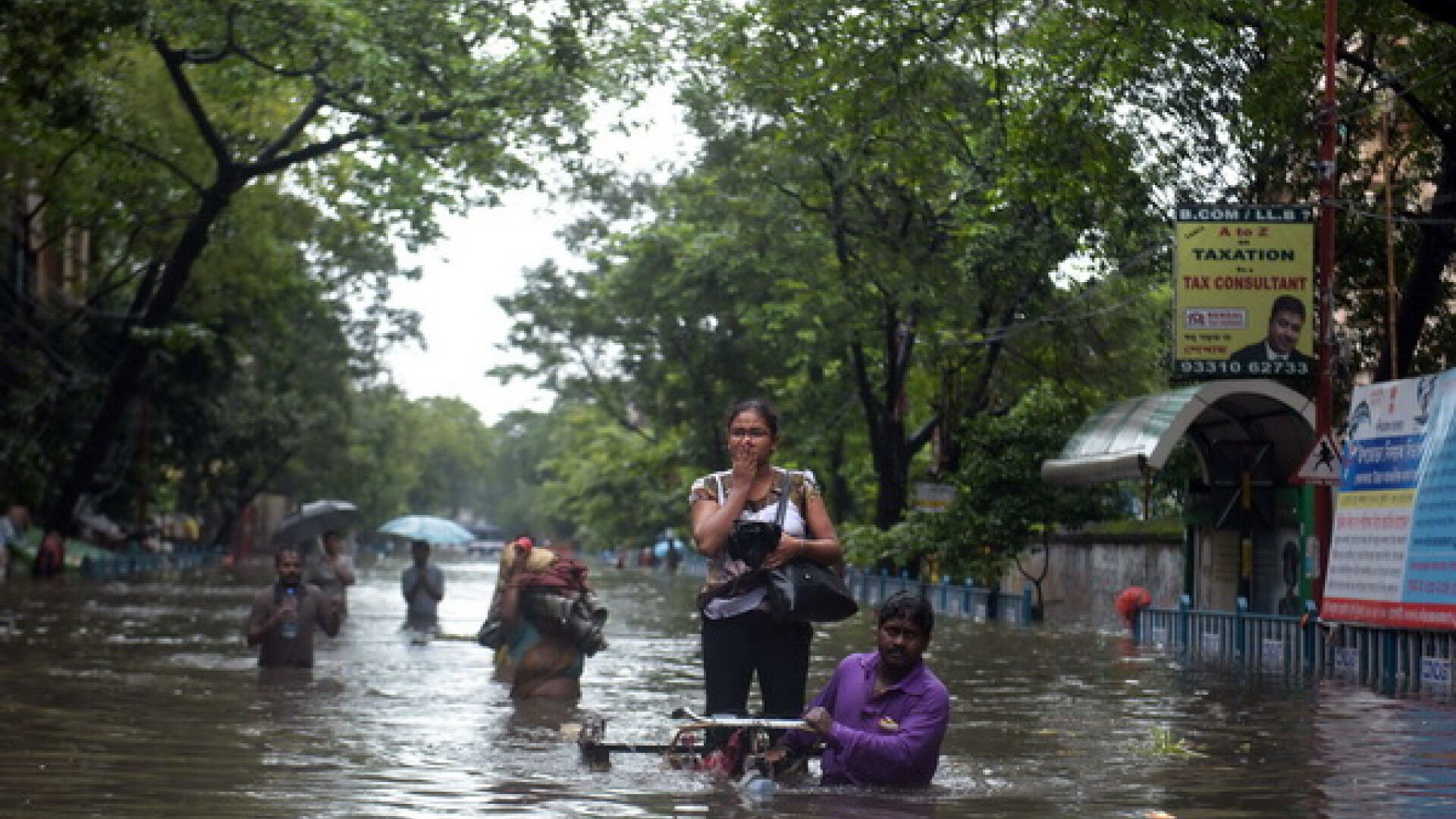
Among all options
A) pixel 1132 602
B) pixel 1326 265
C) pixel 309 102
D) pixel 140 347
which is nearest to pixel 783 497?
pixel 1326 265

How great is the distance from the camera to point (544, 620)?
47.7 ft

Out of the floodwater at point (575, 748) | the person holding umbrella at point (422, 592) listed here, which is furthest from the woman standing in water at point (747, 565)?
the person holding umbrella at point (422, 592)

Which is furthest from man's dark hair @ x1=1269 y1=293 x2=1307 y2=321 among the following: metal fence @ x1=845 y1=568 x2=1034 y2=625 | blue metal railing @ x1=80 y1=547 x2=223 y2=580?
blue metal railing @ x1=80 y1=547 x2=223 y2=580

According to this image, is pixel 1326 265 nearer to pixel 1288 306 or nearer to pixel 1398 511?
pixel 1288 306

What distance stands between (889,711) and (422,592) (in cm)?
1501

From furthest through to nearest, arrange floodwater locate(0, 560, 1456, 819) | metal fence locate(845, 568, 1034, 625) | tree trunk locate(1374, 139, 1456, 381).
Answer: metal fence locate(845, 568, 1034, 625)
tree trunk locate(1374, 139, 1456, 381)
floodwater locate(0, 560, 1456, 819)

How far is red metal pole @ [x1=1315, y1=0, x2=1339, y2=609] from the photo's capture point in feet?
67.9

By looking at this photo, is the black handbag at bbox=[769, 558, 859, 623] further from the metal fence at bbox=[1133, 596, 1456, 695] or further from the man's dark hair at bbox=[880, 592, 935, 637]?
the metal fence at bbox=[1133, 596, 1456, 695]

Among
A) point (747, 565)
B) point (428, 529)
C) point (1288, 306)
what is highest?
point (1288, 306)

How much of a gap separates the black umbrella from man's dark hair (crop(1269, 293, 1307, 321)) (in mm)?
11445

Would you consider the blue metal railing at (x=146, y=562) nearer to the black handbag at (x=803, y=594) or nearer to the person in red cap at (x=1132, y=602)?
the person in red cap at (x=1132, y=602)

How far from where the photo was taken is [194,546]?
259 feet

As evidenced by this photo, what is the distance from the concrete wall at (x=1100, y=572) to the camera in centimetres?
3453

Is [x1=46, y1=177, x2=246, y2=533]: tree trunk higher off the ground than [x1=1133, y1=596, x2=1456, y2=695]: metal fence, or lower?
higher
